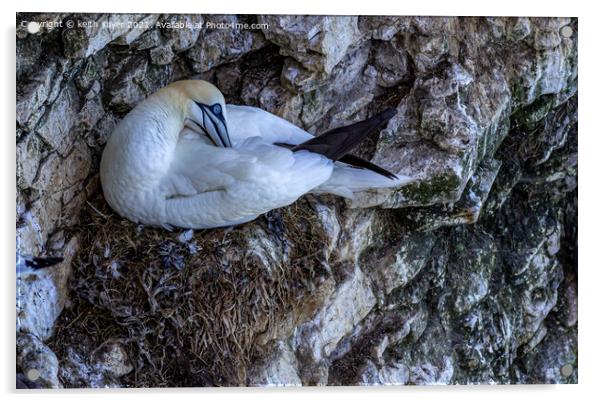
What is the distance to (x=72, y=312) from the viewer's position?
2736mm

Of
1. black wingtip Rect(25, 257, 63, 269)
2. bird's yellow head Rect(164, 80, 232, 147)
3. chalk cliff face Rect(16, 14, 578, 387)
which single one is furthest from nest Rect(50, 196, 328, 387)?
bird's yellow head Rect(164, 80, 232, 147)

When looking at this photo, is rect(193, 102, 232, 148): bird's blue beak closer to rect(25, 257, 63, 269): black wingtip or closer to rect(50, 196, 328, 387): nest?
rect(50, 196, 328, 387): nest

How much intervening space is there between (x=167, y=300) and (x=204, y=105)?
570 mm

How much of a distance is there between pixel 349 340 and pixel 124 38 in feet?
3.85

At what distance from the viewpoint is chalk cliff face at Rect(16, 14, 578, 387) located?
8.84ft

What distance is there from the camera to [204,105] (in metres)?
2.67

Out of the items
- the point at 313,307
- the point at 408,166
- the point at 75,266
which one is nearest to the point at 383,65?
the point at 408,166

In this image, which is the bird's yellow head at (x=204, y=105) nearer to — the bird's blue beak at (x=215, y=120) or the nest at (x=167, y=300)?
the bird's blue beak at (x=215, y=120)

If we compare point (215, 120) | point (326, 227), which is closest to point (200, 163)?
point (215, 120)

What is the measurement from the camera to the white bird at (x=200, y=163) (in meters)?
2.61

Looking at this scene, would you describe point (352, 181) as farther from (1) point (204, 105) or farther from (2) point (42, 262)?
(2) point (42, 262)

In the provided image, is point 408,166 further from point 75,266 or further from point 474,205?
point 75,266

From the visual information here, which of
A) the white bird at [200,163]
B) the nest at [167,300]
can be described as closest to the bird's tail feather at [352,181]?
the white bird at [200,163]

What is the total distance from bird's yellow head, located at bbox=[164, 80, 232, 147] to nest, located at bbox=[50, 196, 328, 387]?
29 centimetres
